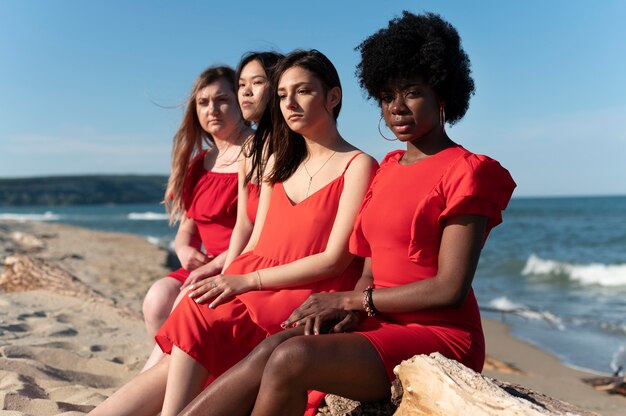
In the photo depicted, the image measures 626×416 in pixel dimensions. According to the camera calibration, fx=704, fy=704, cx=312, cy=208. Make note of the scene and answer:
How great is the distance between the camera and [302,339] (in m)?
2.33

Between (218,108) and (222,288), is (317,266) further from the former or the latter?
(218,108)

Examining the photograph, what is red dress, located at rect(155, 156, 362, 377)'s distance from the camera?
301 centimetres

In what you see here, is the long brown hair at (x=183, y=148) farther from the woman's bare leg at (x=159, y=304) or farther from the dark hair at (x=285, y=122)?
the dark hair at (x=285, y=122)

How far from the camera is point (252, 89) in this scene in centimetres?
404

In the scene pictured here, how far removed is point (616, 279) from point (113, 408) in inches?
540

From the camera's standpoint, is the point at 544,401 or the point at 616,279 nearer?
the point at 544,401

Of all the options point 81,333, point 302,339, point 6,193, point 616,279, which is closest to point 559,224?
point 616,279

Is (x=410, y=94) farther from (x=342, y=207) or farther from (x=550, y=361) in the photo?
(x=550, y=361)

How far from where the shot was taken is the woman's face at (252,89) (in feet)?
13.0

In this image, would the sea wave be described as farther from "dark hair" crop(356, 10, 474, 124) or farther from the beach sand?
"dark hair" crop(356, 10, 474, 124)

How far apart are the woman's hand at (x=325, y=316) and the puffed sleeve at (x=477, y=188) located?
0.49 metres

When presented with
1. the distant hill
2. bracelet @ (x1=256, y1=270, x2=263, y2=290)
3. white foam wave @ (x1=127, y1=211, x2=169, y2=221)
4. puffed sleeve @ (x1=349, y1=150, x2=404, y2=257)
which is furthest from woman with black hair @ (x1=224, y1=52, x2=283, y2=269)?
the distant hill

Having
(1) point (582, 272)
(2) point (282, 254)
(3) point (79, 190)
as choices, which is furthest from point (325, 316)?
(3) point (79, 190)

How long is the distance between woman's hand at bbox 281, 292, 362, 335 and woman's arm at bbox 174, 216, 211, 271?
5.46 ft
